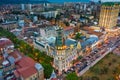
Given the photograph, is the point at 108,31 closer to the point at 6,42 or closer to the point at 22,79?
the point at 6,42

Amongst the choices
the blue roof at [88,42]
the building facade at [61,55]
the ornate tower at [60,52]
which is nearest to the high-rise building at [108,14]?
the blue roof at [88,42]

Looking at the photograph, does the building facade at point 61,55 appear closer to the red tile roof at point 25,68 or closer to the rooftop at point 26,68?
the rooftop at point 26,68

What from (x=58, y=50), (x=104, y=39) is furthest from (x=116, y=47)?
(x=58, y=50)

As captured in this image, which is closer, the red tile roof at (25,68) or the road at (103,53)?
the red tile roof at (25,68)

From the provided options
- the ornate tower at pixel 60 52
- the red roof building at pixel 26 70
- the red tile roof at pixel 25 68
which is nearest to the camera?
the red roof building at pixel 26 70

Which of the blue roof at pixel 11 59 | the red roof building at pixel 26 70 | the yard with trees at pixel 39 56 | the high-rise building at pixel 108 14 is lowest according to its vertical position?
the yard with trees at pixel 39 56

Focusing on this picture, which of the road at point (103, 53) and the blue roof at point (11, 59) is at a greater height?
the blue roof at point (11, 59)
